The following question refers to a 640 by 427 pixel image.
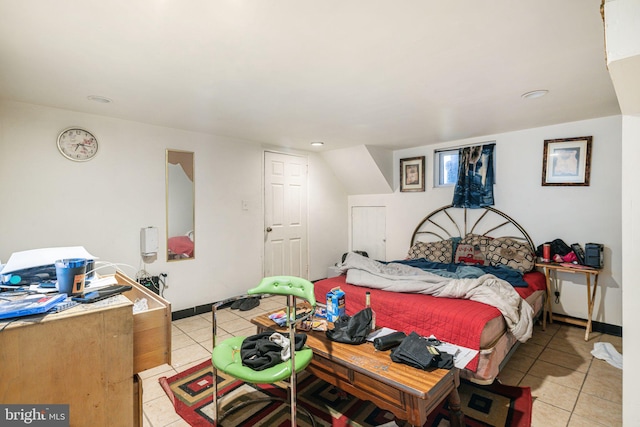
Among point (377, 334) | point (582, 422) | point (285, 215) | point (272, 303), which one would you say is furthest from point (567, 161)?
point (272, 303)

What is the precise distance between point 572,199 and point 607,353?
5.41 feet

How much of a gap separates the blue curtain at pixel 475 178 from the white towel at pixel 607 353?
1.88 m

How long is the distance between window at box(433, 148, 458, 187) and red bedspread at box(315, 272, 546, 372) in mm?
1995

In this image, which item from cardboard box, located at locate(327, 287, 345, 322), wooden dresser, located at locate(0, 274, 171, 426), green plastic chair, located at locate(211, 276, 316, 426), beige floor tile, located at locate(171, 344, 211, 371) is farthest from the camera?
beige floor tile, located at locate(171, 344, 211, 371)

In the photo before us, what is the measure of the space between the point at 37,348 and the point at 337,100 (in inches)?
99.4

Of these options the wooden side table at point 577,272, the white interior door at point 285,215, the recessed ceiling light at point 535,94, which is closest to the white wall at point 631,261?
the recessed ceiling light at point 535,94

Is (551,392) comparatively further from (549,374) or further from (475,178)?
(475,178)

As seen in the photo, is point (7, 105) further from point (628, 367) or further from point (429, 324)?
point (628, 367)

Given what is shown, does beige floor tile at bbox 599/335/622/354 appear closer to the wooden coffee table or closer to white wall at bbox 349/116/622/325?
white wall at bbox 349/116/622/325

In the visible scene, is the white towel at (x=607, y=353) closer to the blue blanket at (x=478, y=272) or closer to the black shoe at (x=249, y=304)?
the blue blanket at (x=478, y=272)

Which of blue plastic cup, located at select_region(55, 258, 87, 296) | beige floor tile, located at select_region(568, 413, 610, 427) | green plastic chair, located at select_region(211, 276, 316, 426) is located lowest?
beige floor tile, located at select_region(568, 413, 610, 427)

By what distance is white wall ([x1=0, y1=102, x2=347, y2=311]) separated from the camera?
9.07ft

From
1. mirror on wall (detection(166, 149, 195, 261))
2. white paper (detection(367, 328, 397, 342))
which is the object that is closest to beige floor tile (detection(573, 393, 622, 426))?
white paper (detection(367, 328, 397, 342))

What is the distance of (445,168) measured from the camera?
15.3 ft
